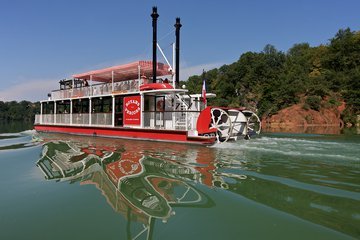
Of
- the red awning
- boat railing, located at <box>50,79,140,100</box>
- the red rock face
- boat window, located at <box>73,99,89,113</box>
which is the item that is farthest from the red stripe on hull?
the red rock face

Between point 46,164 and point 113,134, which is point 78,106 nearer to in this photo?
point 113,134

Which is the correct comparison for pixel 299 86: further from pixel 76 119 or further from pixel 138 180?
pixel 138 180

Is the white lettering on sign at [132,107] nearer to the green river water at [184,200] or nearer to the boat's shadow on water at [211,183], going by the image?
the boat's shadow on water at [211,183]

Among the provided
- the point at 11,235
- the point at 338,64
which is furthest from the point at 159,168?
the point at 338,64

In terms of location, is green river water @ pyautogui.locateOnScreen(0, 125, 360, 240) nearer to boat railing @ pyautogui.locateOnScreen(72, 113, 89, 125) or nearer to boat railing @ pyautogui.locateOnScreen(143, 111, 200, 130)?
boat railing @ pyautogui.locateOnScreen(143, 111, 200, 130)

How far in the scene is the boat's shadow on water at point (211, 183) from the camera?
4.20 metres

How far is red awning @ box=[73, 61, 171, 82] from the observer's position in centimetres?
1859

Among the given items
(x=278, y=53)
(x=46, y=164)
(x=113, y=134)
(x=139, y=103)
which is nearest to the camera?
(x=46, y=164)

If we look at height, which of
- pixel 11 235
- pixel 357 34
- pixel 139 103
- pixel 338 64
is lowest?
pixel 11 235

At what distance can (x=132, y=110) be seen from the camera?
671 inches

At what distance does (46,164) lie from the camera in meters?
8.63

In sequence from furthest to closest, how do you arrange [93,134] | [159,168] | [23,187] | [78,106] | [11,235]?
[78,106] < [93,134] < [159,168] < [23,187] < [11,235]

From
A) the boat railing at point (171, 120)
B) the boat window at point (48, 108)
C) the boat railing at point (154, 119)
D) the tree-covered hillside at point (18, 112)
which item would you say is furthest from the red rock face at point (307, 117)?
the tree-covered hillside at point (18, 112)

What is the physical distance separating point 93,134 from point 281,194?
15.8 m
